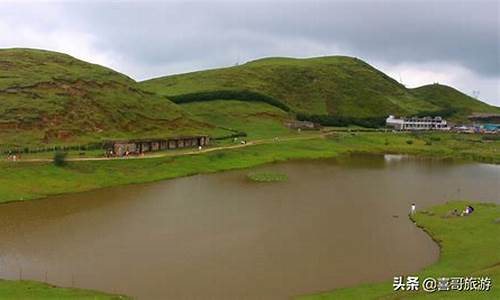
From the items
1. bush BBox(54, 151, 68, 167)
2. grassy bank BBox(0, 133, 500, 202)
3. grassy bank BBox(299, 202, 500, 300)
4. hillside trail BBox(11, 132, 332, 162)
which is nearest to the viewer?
grassy bank BBox(299, 202, 500, 300)

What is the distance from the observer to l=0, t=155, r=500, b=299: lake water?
33719 millimetres

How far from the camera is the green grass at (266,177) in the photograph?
7592 cm

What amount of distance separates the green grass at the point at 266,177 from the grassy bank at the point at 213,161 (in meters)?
8.72

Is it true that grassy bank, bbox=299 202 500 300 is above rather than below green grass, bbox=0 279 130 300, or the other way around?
above

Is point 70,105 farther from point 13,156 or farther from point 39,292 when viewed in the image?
point 39,292

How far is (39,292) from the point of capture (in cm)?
3025

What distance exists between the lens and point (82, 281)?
33.1m

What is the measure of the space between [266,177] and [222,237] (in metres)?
34.3

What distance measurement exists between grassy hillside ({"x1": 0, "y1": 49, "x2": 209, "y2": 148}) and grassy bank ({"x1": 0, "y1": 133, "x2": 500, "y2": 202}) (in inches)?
704

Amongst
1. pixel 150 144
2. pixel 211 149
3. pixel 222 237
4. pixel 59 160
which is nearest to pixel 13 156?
pixel 59 160

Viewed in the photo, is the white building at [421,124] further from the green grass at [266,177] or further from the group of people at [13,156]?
the group of people at [13,156]

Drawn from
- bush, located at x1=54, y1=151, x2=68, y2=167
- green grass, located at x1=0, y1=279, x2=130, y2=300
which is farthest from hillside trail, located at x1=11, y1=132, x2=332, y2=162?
green grass, located at x1=0, y1=279, x2=130, y2=300

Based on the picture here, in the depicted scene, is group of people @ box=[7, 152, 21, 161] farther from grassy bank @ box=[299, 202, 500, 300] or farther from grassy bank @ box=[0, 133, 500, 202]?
grassy bank @ box=[299, 202, 500, 300]

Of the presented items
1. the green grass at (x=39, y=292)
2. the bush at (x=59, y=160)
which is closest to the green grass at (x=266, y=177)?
the bush at (x=59, y=160)
